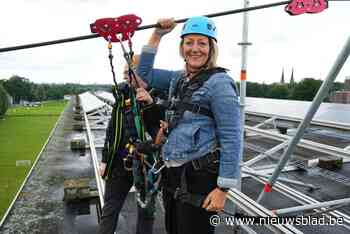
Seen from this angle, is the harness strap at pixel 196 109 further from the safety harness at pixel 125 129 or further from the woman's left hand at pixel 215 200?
the safety harness at pixel 125 129

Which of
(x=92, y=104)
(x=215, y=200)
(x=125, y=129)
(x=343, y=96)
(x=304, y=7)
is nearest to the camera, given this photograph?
(x=215, y=200)

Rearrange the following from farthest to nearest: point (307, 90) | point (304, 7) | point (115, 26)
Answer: point (307, 90) < point (304, 7) < point (115, 26)

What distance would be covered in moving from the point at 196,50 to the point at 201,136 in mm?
626

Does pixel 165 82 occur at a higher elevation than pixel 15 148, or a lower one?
higher

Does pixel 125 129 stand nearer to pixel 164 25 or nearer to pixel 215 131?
pixel 164 25

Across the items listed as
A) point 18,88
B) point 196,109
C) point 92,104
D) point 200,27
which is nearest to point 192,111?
point 196,109

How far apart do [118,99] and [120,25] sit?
0.95m

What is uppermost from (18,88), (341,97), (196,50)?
(18,88)

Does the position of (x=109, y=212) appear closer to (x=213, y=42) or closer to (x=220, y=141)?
(x=220, y=141)

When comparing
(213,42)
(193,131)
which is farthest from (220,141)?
(213,42)

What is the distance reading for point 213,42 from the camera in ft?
8.64

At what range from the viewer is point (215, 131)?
2.56m

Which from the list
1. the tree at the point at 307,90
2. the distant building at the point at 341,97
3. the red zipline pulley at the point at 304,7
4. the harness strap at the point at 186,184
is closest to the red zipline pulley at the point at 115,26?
the harness strap at the point at 186,184

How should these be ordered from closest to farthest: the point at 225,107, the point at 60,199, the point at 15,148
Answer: the point at 225,107
the point at 60,199
the point at 15,148
